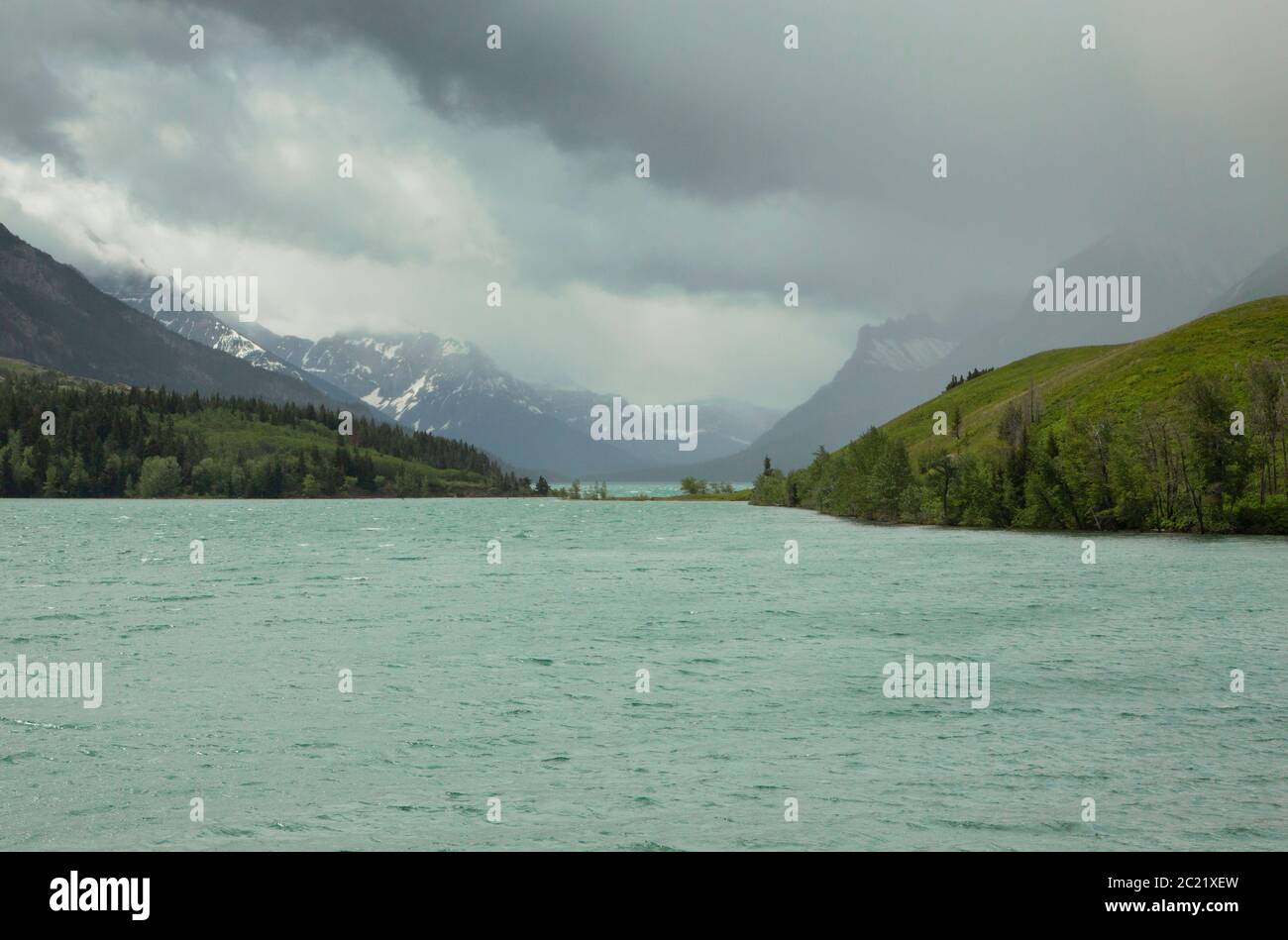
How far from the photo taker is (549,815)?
89.0 ft

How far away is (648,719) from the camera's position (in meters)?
39.6

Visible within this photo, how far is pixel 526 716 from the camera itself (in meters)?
40.5

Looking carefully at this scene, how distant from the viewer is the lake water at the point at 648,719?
2656cm

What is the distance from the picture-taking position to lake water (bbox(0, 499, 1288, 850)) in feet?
87.1
